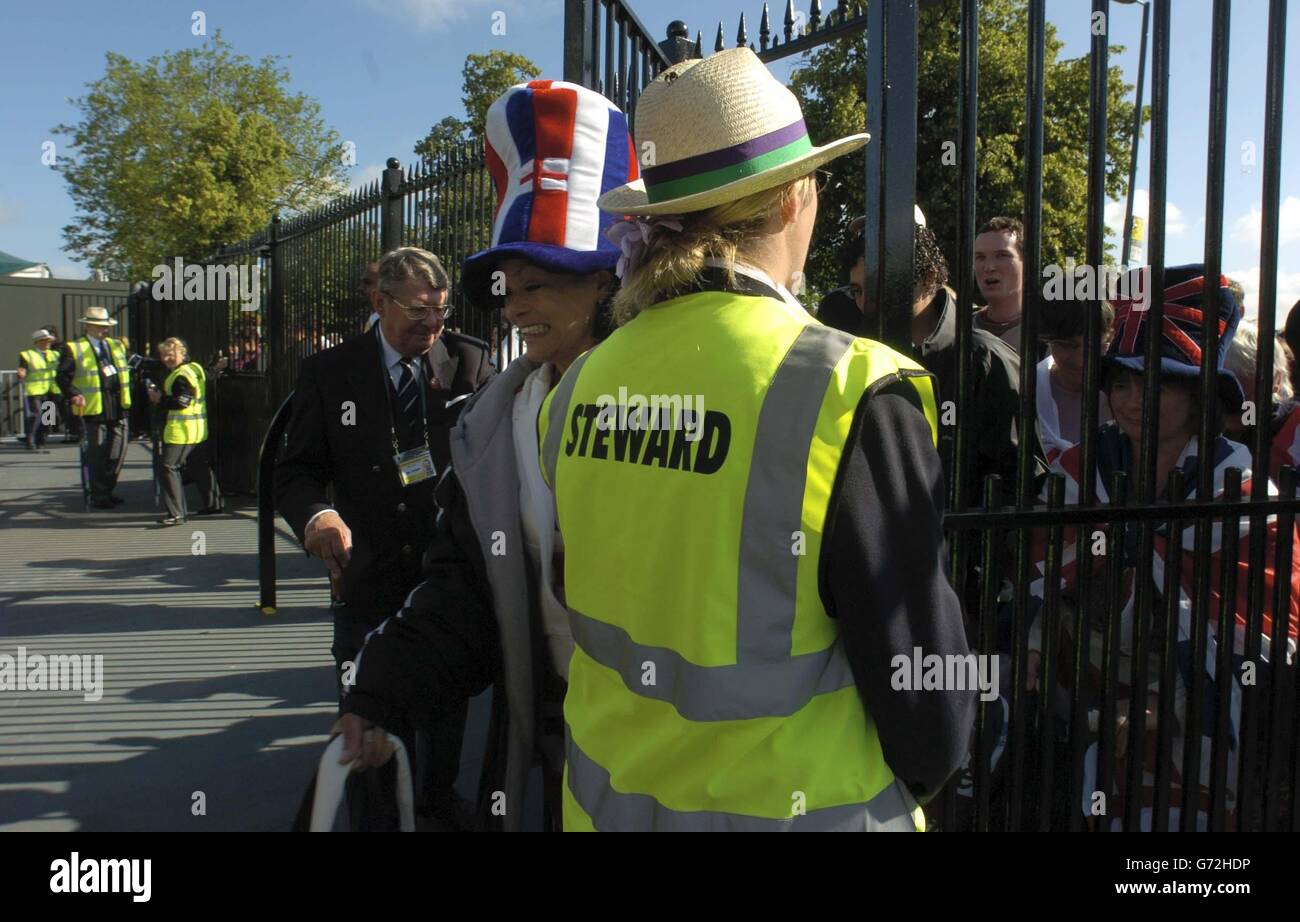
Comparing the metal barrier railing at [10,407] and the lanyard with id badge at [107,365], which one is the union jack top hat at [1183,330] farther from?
the metal barrier railing at [10,407]

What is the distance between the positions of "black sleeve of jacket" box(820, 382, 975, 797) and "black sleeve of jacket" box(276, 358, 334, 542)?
2.38m

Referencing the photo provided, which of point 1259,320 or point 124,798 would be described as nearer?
point 1259,320

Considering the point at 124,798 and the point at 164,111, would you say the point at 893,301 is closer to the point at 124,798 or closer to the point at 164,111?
the point at 124,798

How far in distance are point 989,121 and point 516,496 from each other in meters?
13.4

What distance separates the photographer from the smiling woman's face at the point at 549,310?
2203 millimetres

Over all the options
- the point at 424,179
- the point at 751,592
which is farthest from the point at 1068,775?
the point at 424,179

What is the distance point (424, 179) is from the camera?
277 inches

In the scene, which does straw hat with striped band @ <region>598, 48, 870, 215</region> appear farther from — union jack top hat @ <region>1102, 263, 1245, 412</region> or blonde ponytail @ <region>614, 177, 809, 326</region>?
union jack top hat @ <region>1102, 263, 1245, 412</region>

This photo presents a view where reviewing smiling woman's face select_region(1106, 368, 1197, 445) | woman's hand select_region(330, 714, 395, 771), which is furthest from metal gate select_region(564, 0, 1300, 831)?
woman's hand select_region(330, 714, 395, 771)

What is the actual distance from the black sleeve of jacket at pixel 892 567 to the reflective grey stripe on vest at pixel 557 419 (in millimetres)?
500

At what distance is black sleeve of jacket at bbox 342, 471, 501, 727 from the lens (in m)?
1.69

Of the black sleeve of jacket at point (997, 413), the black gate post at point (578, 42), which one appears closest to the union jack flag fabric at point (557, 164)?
the black gate post at point (578, 42)
